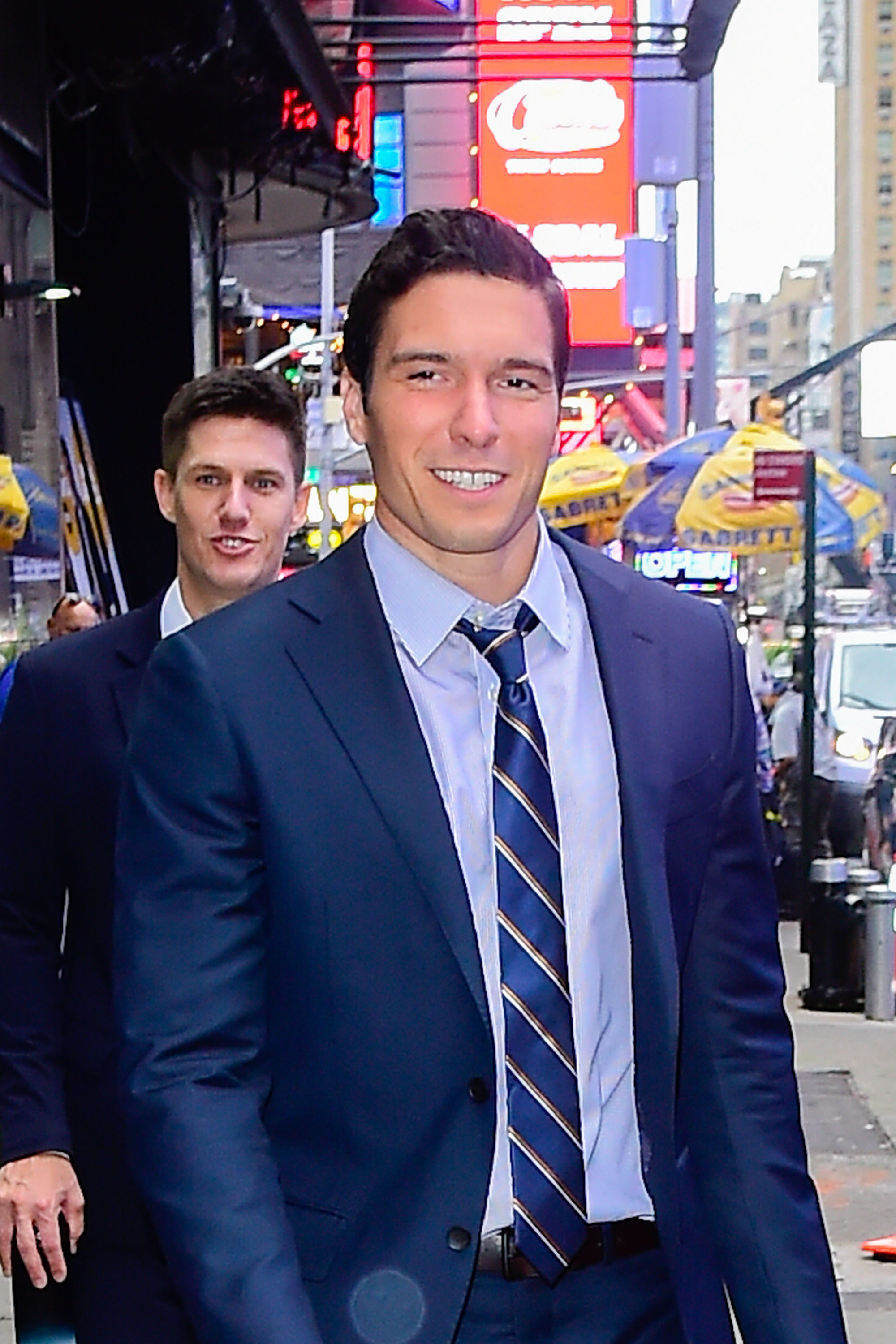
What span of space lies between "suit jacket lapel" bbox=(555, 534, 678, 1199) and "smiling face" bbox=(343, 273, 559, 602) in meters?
0.24

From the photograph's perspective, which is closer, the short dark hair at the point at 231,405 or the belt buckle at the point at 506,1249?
the belt buckle at the point at 506,1249

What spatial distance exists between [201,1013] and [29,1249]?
1385mm

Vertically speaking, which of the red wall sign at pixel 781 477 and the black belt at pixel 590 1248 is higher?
the red wall sign at pixel 781 477

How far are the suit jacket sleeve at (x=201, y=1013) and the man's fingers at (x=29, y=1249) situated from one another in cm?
126

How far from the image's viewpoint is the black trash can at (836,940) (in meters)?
12.2

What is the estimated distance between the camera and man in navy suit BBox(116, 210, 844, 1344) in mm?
2467

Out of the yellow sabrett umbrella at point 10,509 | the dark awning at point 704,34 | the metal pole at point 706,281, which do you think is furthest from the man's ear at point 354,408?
the metal pole at point 706,281

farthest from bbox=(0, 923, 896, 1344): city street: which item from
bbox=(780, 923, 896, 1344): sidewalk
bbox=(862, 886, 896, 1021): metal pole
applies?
bbox=(862, 886, 896, 1021): metal pole

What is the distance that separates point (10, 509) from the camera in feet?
29.6

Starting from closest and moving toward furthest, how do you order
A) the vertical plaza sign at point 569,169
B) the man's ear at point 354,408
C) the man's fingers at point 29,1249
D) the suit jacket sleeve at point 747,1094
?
the suit jacket sleeve at point 747,1094, the man's ear at point 354,408, the man's fingers at point 29,1249, the vertical plaza sign at point 569,169

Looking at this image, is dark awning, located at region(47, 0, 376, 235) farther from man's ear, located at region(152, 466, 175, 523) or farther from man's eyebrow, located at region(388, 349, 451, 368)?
man's eyebrow, located at region(388, 349, 451, 368)

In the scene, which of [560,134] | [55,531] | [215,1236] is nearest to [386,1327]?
[215,1236]

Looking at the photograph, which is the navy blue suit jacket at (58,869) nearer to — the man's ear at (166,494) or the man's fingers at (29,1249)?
the man's fingers at (29,1249)

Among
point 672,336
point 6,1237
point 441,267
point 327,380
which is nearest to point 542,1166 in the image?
point 441,267
